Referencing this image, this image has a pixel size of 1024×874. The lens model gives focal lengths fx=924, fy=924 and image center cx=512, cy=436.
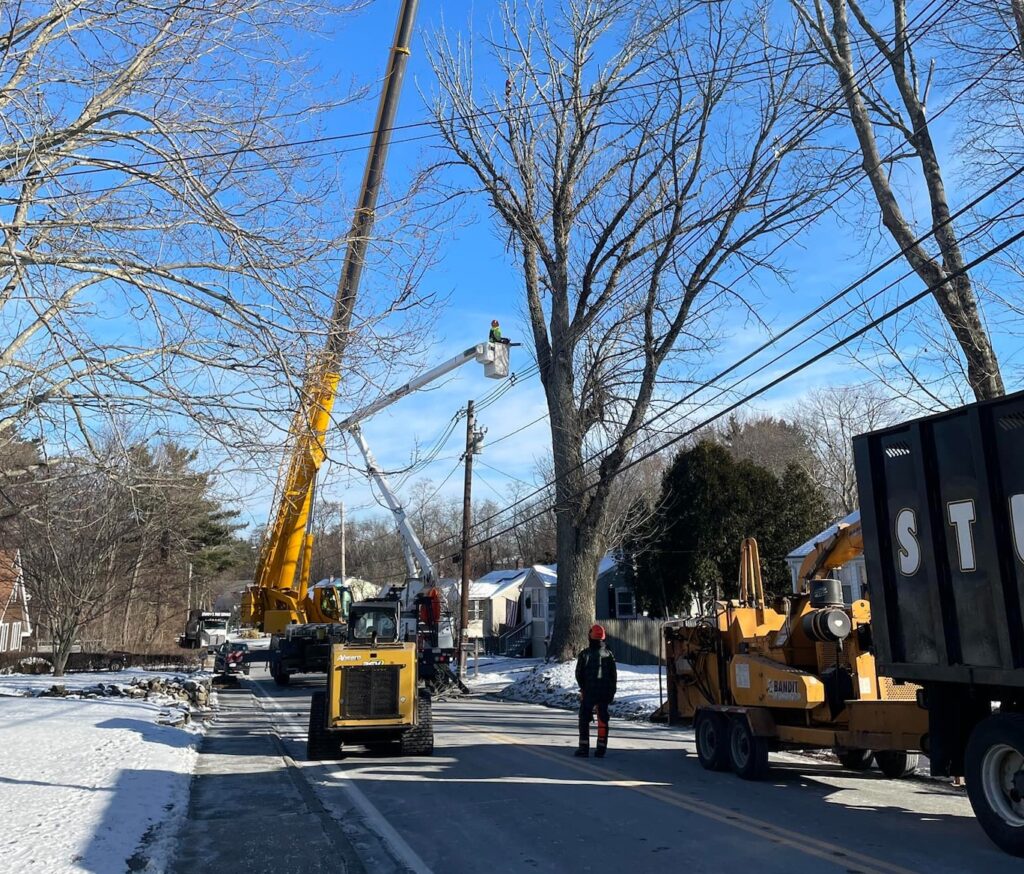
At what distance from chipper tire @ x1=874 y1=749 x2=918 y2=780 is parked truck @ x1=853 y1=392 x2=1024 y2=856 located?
2383 mm

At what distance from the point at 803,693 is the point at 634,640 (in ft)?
77.3

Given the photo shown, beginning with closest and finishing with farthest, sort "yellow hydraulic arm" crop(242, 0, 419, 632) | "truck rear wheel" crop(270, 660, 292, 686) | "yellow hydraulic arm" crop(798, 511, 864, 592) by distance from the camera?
"yellow hydraulic arm" crop(242, 0, 419, 632)
"yellow hydraulic arm" crop(798, 511, 864, 592)
"truck rear wheel" crop(270, 660, 292, 686)

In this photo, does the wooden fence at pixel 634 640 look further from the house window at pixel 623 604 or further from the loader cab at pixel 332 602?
the house window at pixel 623 604

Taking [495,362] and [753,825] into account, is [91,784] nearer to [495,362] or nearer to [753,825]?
[753,825]

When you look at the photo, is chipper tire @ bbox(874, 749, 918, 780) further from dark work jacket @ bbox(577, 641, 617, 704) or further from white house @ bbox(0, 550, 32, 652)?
white house @ bbox(0, 550, 32, 652)

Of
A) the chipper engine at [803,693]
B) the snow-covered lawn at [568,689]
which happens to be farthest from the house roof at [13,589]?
the chipper engine at [803,693]

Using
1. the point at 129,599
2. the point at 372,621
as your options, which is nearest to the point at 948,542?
the point at 372,621

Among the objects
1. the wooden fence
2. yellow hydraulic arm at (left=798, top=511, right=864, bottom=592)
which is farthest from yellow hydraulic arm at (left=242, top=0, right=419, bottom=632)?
the wooden fence

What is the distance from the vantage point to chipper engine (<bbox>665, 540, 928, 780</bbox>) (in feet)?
30.7

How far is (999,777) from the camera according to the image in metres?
6.97

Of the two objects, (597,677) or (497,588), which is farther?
(497,588)

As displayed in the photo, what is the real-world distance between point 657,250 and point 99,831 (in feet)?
66.5

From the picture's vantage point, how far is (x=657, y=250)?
80.6 ft

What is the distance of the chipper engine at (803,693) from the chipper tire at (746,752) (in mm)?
11
